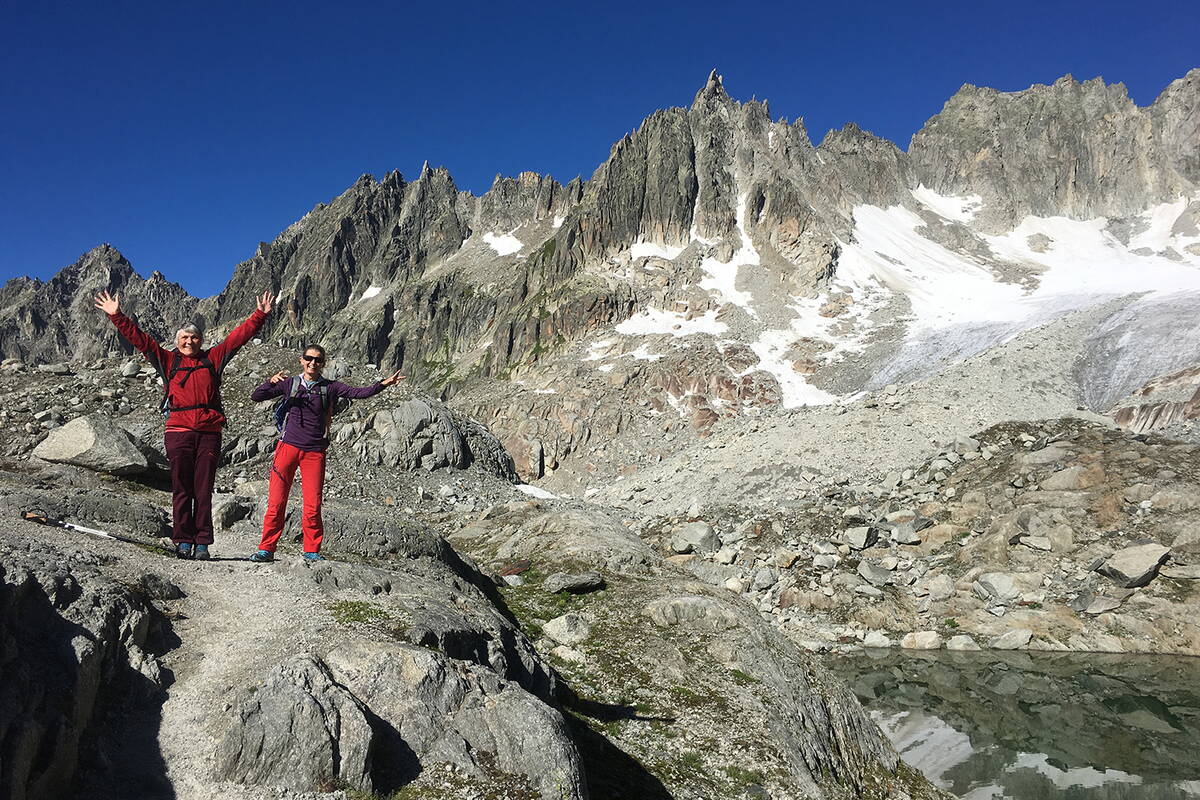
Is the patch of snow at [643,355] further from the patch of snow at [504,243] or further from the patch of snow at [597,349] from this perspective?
the patch of snow at [504,243]

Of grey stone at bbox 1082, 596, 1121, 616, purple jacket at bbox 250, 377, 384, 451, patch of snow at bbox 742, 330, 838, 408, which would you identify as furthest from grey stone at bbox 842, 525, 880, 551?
patch of snow at bbox 742, 330, 838, 408

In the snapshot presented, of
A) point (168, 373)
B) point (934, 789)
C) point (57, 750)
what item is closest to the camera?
point (57, 750)

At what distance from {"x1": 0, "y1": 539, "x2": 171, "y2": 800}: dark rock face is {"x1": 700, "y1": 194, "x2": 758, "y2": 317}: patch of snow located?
9345 centimetres

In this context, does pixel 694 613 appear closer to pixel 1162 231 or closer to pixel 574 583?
pixel 574 583

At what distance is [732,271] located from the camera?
107 metres

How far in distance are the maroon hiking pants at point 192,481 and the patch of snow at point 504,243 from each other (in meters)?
164

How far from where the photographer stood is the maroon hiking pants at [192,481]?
9180 millimetres

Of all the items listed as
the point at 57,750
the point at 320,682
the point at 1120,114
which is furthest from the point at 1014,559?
the point at 1120,114

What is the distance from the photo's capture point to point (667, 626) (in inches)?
461

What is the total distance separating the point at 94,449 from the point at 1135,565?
32.8 metres

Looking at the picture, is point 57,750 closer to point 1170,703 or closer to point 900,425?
point 1170,703

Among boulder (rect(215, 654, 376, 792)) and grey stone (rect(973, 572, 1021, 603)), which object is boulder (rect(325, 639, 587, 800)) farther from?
grey stone (rect(973, 572, 1021, 603))

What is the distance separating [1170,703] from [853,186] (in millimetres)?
140415

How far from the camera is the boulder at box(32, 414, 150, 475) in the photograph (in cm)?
1348
